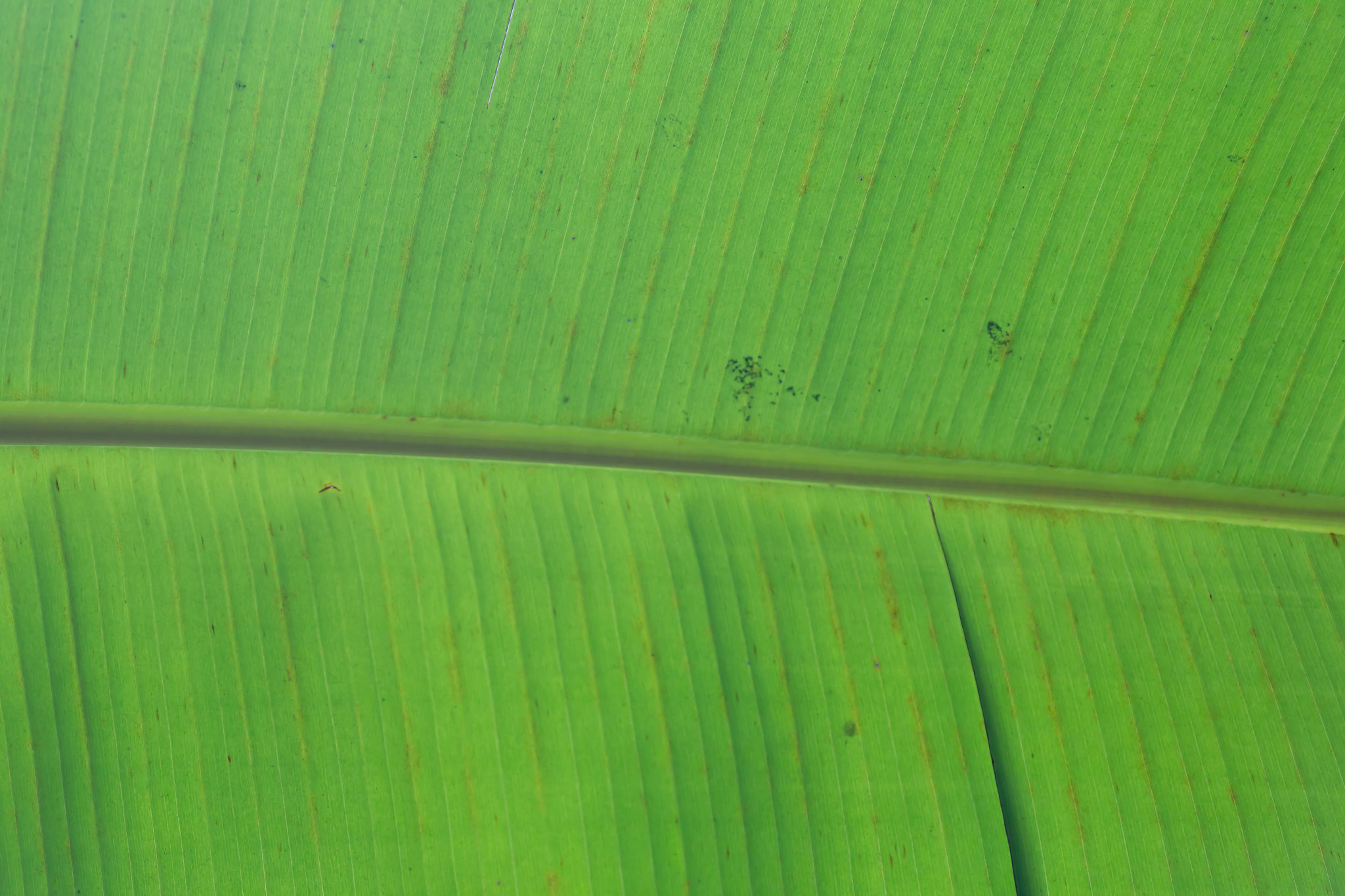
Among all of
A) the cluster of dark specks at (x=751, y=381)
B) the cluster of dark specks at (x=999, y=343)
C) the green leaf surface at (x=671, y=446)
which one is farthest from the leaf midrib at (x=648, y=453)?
the cluster of dark specks at (x=999, y=343)

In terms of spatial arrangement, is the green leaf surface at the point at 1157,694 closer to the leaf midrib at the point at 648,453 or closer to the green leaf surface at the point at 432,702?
the leaf midrib at the point at 648,453

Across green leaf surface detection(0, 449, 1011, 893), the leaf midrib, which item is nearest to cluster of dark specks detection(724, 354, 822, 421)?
the leaf midrib

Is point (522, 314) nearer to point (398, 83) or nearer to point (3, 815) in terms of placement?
point (398, 83)

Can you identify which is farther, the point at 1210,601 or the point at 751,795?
the point at 1210,601

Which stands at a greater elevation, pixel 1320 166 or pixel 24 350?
pixel 1320 166

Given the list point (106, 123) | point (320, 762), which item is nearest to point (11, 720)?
point (320, 762)

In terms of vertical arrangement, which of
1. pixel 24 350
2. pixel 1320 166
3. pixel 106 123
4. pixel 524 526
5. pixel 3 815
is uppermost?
pixel 106 123
